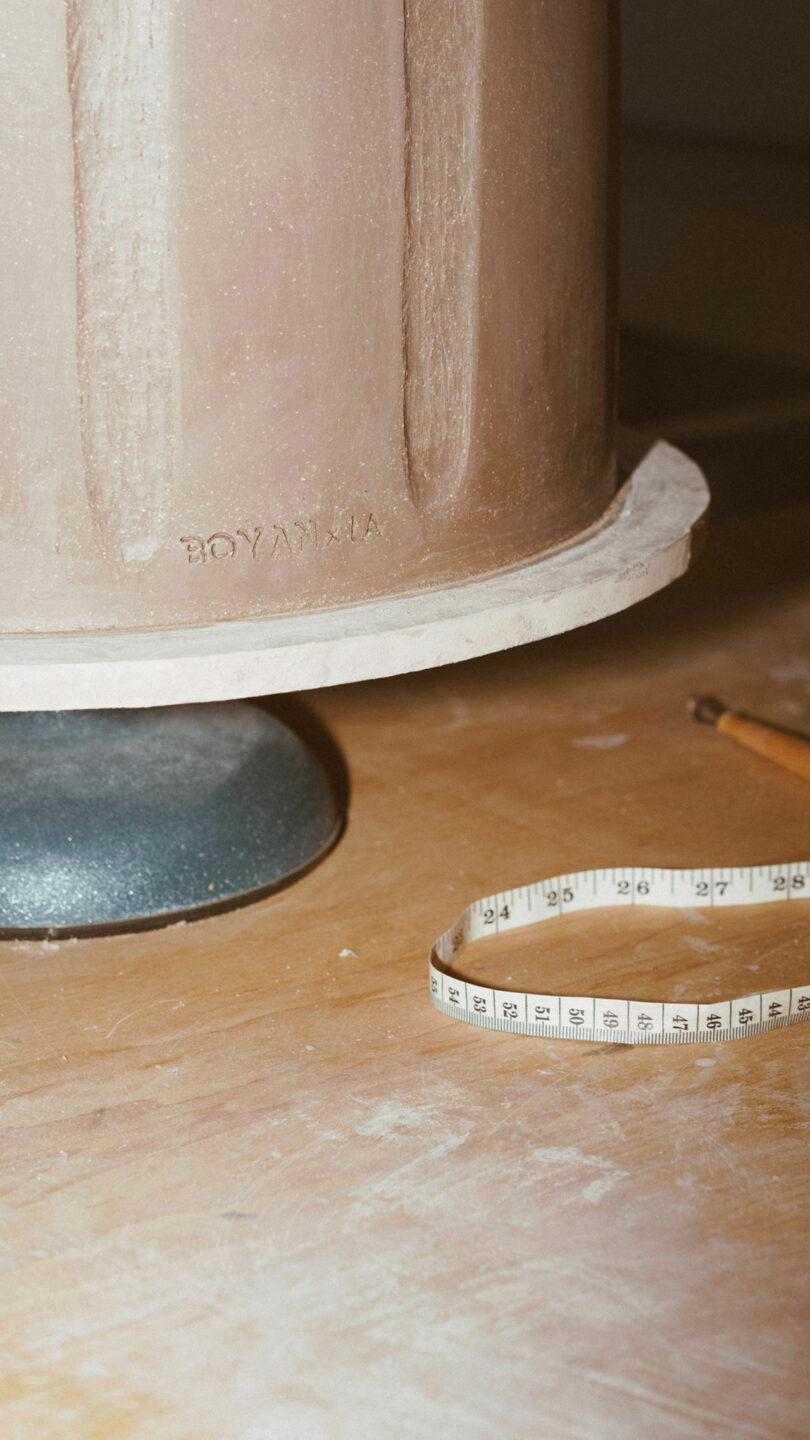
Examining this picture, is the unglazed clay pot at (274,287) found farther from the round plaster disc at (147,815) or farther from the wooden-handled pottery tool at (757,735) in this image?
the wooden-handled pottery tool at (757,735)

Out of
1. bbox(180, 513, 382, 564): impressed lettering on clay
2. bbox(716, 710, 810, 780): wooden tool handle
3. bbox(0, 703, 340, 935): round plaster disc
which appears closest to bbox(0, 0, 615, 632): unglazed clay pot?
→ bbox(180, 513, 382, 564): impressed lettering on clay

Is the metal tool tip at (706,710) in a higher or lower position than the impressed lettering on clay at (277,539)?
lower

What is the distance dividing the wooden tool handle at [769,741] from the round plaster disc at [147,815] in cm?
35

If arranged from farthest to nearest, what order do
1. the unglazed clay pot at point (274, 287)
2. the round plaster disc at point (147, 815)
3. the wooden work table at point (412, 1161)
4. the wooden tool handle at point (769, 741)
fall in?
1. the wooden tool handle at point (769, 741)
2. the round plaster disc at point (147, 815)
3. the unglazed clay pot at point (274, 287)
4. the wooden work table at point (412, 1161)

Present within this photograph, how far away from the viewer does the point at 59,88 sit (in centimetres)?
77

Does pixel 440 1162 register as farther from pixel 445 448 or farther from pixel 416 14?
pixel 416 14

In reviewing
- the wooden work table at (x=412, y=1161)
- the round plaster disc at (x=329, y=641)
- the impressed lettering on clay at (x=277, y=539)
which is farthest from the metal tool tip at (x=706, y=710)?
the impressed lettering on clay at (x=277, y=539)

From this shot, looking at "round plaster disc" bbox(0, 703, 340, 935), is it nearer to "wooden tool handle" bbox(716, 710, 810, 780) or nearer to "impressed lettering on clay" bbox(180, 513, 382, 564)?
"impressed lettering on clay" bbox(180, 513, 382, 564)

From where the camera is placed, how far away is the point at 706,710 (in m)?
1.33

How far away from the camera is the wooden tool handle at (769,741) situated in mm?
1223

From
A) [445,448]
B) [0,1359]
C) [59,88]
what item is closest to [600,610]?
[445,448]

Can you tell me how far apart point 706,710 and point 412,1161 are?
617mm

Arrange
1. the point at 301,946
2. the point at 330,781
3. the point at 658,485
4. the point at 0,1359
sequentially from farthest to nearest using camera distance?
the point at 330,781, the point at 658,485, the point at 301,946, the point at 0,1359

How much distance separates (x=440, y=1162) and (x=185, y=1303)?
15cm
